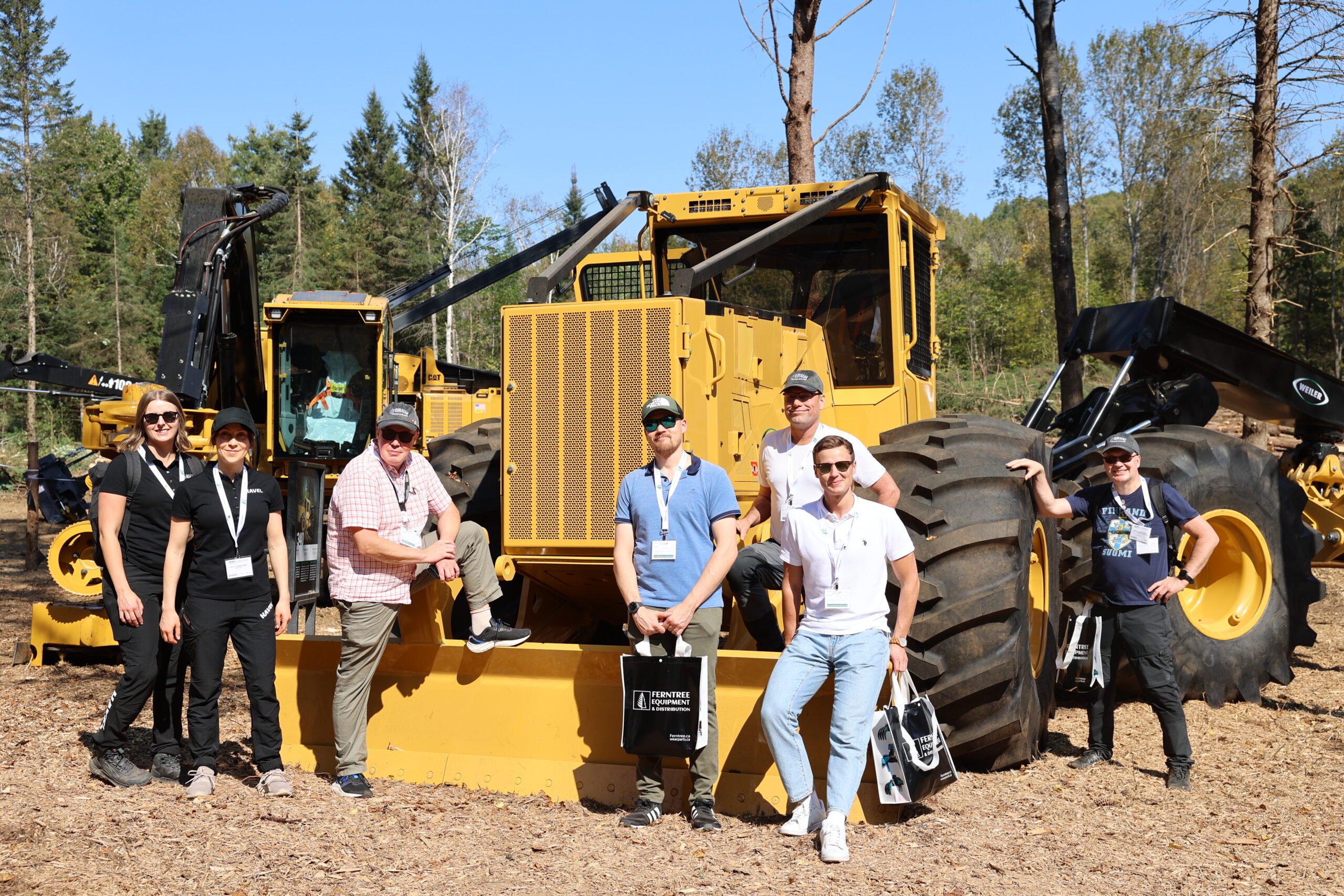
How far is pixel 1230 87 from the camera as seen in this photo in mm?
14250

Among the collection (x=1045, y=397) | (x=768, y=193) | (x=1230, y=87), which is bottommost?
(x=1045, y=397)

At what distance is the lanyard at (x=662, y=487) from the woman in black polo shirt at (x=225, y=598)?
6.65 feet

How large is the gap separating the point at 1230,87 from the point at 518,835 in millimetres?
13248

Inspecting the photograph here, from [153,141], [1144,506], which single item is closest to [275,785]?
[1144,506]

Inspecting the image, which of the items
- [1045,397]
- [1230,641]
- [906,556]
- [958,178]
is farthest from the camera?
[958,178]

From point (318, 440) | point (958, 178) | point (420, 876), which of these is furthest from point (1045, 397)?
point (958, 178)

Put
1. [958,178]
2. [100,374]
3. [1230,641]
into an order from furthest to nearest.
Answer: [958,178] → [100,374] → [1230,641]

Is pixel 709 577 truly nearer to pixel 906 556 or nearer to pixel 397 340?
pixel 906 556

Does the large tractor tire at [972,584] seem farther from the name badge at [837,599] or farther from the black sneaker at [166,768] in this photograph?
the black sneaker at [166,768]

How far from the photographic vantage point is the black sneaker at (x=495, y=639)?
592 centimetres

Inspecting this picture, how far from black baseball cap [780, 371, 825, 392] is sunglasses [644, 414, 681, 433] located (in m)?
0.55

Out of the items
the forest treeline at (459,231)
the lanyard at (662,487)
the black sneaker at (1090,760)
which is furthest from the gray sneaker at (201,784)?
the forest treeline at (459,231)

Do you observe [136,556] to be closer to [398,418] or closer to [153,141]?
[398,418]

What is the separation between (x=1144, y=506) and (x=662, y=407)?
292cm
